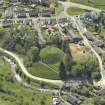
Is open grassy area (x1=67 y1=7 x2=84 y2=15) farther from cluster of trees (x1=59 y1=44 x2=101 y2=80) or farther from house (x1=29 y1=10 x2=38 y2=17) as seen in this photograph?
cluster of trees (x1=59 y1=44 x2=101 y2=80)

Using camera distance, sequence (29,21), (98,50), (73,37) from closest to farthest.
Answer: (98,50) < (73,37) < (29,21)

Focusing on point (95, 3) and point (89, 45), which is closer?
point (89, 45)

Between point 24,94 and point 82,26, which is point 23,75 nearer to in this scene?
point 24,94

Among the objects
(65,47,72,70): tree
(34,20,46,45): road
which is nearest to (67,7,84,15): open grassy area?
(34,20,46,45): road

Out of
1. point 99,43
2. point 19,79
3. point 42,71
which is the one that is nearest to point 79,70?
point 42,71

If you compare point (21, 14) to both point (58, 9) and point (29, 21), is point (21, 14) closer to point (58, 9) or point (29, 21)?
point (29, 21)

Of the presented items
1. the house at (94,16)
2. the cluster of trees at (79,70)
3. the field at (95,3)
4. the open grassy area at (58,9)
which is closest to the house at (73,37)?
the cluster of trees at (79,70)

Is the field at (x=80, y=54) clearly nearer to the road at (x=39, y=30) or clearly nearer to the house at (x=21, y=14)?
the road at (x=39, y=30)
